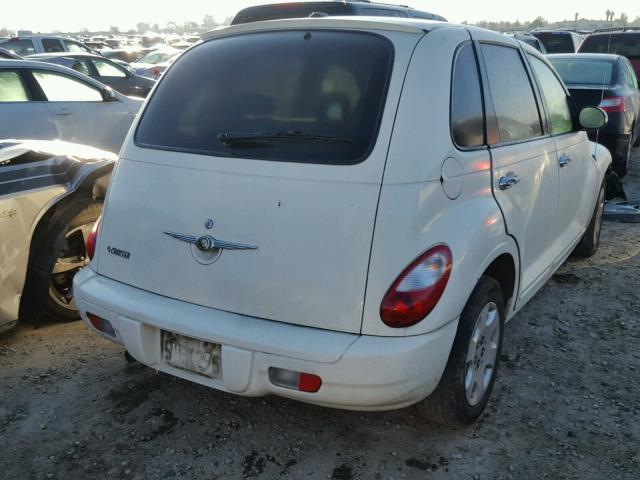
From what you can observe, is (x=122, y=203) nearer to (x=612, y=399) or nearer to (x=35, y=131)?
(x=612, y=399)

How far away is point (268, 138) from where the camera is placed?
2598 mm

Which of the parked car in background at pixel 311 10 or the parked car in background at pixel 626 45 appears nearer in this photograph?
the parked car in background at pixel 311 10

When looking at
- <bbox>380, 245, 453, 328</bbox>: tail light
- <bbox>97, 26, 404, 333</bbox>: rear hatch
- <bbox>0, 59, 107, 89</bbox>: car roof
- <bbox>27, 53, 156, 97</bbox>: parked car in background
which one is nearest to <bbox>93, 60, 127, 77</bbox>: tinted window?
<bbox>27, 53, 156, 97</bbox>: parked car in background

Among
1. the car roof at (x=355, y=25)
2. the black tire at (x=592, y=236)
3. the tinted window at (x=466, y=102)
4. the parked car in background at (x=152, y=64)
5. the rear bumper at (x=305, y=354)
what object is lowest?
the parked car in background at (x=152, y=64)

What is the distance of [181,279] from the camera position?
257 centimetres

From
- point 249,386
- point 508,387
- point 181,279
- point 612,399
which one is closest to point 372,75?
point 181,279

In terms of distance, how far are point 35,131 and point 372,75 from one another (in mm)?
4967

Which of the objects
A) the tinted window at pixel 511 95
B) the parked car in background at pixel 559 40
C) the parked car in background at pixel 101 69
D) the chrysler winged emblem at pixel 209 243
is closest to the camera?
the chrysler winged emblem at pixel 209 243

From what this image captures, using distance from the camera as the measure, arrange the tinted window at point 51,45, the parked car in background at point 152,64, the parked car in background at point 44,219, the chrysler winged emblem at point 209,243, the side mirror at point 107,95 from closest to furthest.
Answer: the chrysler winged emblem at point 209,243 < the parked car in background at point 44,219 < the side mirror at point 107,95 < the tinted window at point 51,45 < the parked car in background at point 152,64

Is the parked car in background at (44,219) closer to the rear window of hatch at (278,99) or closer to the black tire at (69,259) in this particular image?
the black tire at (69,259)

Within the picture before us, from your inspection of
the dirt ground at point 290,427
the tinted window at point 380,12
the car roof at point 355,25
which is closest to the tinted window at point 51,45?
the tinted window at point 380,12

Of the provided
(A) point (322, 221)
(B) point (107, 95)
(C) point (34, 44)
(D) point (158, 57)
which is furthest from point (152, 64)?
(A) point (322, 221)

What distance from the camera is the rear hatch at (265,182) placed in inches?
92.9

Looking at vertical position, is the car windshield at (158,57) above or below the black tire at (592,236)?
below
